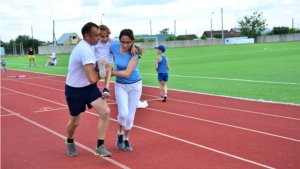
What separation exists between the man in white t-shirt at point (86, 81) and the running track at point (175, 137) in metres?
0.73

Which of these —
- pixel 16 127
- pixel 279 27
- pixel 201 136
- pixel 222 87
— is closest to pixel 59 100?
pixel 16 127

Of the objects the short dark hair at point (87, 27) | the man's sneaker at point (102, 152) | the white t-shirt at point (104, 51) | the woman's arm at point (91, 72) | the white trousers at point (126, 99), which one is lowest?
the man's sneaker at point (102, 152)

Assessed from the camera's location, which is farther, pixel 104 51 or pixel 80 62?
pixel 104 51

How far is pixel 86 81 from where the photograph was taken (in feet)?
20.5

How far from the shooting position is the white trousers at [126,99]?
6695 mm

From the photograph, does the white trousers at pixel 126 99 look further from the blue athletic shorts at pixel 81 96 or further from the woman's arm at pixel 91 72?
the woman's arm at pixel 91 72

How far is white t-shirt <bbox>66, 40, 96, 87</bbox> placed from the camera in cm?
600

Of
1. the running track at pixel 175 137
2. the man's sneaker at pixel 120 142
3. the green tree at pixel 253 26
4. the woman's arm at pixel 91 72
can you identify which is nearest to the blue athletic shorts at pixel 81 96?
the woman's arm at pixel 91 72

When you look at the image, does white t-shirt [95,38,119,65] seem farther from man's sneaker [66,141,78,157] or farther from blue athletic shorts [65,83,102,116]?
man's sneaker [66,141,78,157]

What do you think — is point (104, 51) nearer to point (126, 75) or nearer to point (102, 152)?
point (126, 75)

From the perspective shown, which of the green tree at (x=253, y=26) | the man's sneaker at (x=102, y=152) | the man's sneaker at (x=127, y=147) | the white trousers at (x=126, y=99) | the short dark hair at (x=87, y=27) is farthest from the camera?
the green tree at (x=253, y=26)

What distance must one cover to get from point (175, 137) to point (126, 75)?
2030 mm

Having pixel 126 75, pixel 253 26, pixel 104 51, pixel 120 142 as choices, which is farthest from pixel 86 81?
pixel 253 26

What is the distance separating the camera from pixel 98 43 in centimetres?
680
